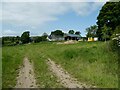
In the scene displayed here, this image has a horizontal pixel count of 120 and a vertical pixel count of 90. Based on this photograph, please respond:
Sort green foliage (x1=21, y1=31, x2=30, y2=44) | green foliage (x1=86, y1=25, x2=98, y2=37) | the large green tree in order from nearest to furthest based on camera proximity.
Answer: the large green tree < green foliage (x1=86, y1=25, x2=98, y2=37) < green foliage (x1=21, y1=31, x2=30, y2=44)

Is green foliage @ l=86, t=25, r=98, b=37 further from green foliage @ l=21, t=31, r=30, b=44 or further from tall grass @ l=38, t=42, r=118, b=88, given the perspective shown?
tall grass @ l=38, t=42, r=118, b=88

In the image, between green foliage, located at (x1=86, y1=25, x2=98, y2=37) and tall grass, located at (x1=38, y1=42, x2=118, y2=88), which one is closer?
A: tall grass, located at (x1=38, y1=42, x2=118, y2=88)

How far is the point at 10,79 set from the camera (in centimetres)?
1382

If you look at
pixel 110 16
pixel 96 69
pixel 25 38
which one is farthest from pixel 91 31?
pixel 96 69

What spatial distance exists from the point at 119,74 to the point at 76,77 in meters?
2.58

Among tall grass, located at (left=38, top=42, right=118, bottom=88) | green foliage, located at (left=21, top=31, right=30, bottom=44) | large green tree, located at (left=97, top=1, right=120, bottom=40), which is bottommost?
tall grass, located at (left=38, top=42, right=118, bottom=88)

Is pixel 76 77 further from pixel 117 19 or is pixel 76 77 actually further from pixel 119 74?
pixel 117 19

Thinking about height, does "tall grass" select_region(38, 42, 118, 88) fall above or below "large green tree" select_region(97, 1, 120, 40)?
below

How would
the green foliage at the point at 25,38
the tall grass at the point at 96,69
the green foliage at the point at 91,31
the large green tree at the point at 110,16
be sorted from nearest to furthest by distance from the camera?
the tall grass at the point at 96,69, the large green tree at the point at 110,16, the green foliage at the point at 91,31, the green foliage at the point at 25,38

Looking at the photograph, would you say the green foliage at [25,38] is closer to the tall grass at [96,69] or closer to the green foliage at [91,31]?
the green foliage at [91,31]

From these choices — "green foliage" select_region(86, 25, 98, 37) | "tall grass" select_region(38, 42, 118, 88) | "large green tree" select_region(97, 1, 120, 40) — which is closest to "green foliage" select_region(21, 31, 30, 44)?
"green foliage" select_region(86, 25, 98, 37)

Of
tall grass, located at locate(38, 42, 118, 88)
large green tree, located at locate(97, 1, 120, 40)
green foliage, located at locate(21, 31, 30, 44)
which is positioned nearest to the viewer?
tall grass, located at locate(38, 42, 118, 88)

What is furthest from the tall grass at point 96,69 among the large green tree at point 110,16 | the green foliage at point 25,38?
the green foliage at point 25,38

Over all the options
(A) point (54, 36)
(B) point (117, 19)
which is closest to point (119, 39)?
(B) point (117, 19)
